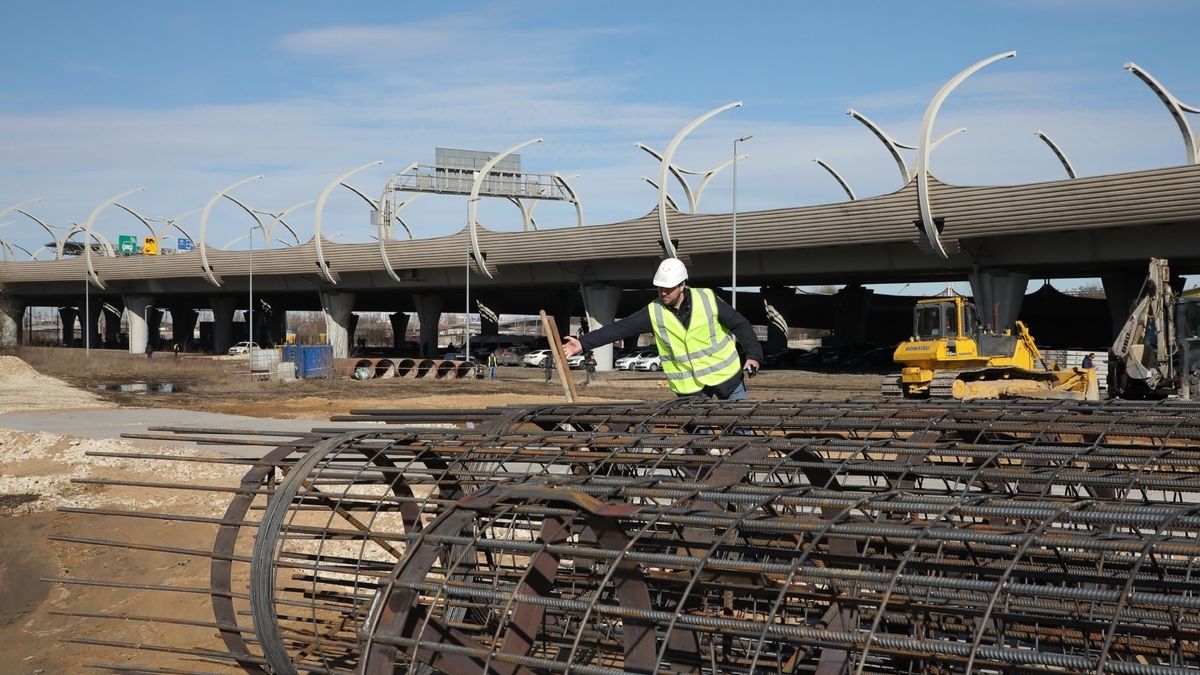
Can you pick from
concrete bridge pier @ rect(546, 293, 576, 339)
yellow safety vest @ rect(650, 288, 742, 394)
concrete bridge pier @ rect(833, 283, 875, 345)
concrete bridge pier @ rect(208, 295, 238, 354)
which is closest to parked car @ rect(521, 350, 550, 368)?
concrete bridge pier @ rect(546, 293, 576, 339)

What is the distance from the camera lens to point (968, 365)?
23.0 meters

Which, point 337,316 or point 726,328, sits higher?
point 726,328

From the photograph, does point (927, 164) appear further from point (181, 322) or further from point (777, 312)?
point (181, 322)

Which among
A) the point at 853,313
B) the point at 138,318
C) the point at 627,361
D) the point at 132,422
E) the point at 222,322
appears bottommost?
the point at 627,361

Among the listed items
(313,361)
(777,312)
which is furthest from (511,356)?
(313,361)

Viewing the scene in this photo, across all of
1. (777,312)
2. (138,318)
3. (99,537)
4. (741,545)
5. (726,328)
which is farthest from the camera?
(138,318)

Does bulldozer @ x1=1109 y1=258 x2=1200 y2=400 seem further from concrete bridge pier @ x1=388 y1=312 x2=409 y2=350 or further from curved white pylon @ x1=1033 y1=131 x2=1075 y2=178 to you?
concrete bridge pier @ x1=388 y1=312 x2=409 y2=350

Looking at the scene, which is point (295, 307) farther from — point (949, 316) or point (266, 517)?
point (266, 517)

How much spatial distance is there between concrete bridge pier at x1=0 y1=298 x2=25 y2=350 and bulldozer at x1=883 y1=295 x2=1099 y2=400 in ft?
185

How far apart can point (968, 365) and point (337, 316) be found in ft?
158

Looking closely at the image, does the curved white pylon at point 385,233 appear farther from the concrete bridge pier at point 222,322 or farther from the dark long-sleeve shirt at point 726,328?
the dark long-sleeve shirt at point 726,328

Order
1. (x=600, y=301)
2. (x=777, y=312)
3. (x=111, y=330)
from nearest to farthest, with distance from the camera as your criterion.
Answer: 1. (x=600, y=301)
2. (x=777, y=312)
3. (x=111, y=330)

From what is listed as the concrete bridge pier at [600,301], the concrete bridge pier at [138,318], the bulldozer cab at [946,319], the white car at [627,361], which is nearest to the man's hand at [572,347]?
the bulldozer cab at [946,319]

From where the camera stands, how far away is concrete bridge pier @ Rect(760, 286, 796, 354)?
2260 inches
